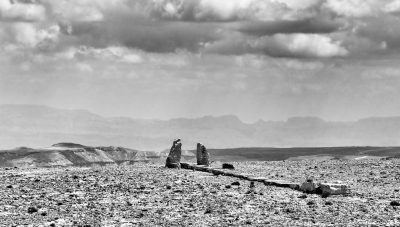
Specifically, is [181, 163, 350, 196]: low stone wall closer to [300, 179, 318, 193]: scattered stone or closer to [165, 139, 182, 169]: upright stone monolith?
[300, 179, 318, 193]: scattered stone

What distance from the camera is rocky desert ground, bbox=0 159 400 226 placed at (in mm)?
30547

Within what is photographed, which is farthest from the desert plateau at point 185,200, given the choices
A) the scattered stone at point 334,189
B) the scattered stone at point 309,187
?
the scattered stone at point 309,187

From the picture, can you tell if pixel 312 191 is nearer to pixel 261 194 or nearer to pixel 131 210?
pixel 261 194

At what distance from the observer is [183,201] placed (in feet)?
118

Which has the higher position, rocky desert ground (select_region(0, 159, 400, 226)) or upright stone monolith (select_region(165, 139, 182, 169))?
upright stone monolith (select_region(165, 139, 182, 169))

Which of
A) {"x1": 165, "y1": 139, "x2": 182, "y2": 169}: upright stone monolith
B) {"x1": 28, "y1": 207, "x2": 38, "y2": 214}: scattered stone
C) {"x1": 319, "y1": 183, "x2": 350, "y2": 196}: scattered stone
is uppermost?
{"x1": 165, "y1": 139, "x2": 182, "y2": 169}: upright stone monolith

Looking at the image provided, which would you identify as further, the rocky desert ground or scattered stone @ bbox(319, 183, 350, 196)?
scattered stone @ bbox(319, 183, 350, 196)

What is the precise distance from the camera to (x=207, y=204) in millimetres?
34844

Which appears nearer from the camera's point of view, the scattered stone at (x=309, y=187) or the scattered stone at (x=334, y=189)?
the scattered stone at (x=334, y=189)

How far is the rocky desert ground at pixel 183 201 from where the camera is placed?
30.5 meters

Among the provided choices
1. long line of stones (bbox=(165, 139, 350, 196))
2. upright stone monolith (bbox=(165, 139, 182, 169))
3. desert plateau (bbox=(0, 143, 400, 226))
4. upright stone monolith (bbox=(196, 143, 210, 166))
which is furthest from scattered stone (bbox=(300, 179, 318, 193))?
upright stone monolith (bbox=(196, 143, 210, 166))

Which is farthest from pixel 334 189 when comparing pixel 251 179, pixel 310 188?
pixel 251 179

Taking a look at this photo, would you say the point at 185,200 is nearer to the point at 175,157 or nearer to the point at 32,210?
the point at 32,210

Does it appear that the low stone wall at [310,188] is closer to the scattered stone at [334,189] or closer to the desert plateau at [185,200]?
the scattered stone at [334,189]
